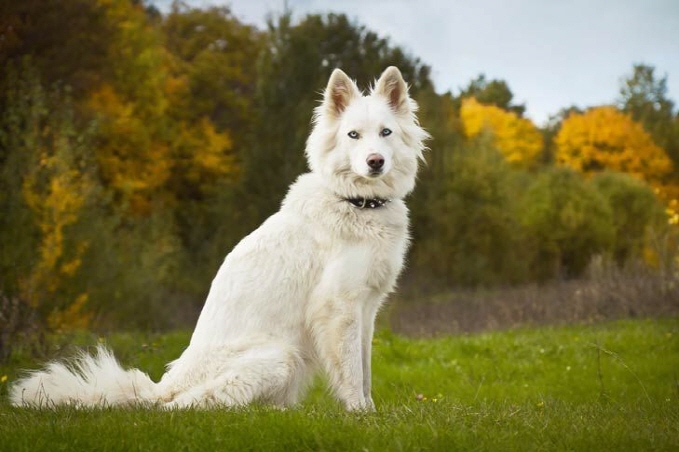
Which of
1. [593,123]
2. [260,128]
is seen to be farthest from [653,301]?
[593,123]

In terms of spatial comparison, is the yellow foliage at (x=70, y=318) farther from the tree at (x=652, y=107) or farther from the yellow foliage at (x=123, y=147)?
the tree at (x=652, y=107)

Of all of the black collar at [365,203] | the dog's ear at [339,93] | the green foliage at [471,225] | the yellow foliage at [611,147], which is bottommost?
the green foliage at [471,225]

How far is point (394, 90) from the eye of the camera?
6.32m

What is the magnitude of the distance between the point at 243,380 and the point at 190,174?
25070 millimetres

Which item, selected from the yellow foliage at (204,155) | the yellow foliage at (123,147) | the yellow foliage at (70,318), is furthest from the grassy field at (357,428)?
the yellow foliage at (204,155)

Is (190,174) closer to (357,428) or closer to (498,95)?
(357,428)

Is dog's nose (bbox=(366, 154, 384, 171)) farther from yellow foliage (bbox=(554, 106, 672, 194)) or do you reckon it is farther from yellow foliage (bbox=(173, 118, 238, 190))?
yellow foliage (bbox=(554, 106, 672, 194))

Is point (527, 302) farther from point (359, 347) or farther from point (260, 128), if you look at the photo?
point (260, 128)

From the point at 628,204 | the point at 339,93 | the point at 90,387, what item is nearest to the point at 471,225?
the point at 628,204

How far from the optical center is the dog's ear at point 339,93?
6199mm

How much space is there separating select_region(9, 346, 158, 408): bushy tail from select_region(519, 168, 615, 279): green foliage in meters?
29.7

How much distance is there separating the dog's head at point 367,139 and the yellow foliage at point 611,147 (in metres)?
41.0

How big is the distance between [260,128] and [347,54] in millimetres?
4579

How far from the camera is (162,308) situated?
18.1m
